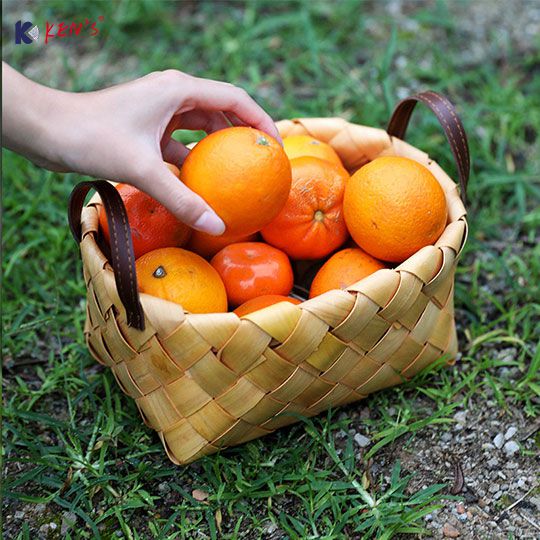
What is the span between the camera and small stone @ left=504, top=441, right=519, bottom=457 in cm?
165

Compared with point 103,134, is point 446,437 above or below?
below

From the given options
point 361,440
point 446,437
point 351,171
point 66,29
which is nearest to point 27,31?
point 66,29

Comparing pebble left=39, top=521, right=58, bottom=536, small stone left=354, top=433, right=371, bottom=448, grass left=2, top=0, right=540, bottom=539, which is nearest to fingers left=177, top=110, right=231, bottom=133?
grass left=2, top=0, right=540, bottom=539

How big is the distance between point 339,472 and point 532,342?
0.67 meters

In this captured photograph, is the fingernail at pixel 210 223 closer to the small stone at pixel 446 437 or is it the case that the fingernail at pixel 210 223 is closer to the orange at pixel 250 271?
the orange at pixel 250 271

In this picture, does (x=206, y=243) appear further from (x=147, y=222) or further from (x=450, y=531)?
(x=450, y=531)

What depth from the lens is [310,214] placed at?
1668 millimetres

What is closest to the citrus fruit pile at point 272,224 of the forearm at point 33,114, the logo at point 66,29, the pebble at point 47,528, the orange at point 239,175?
the orange at point 239,175

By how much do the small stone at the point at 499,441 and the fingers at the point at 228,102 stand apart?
859 millimetres

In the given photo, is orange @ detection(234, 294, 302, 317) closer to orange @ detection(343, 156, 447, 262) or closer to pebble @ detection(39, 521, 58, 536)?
orange @ detection(343, 156, 447, 262)

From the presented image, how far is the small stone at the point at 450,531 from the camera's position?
1.49 meters

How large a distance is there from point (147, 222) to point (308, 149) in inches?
18.5

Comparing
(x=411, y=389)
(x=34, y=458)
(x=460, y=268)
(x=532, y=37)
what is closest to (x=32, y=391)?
(x=34, y=458)

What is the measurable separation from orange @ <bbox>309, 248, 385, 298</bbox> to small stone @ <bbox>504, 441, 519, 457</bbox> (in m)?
0.50
